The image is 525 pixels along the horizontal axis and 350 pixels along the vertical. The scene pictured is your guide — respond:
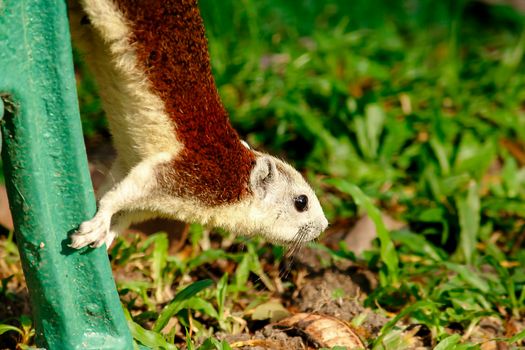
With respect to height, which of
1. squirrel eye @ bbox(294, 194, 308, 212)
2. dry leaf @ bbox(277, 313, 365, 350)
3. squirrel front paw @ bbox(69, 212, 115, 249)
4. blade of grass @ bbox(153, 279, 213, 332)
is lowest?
dry leaf @ bbox(277, 313, 365, 350)

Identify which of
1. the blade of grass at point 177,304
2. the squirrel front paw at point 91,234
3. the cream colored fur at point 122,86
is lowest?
the blade of grass at point 177,304

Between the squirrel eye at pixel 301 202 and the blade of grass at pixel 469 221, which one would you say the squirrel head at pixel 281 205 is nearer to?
the squirrel eye at pixel 301 202

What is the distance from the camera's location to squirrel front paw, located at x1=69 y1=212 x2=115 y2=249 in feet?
9.09

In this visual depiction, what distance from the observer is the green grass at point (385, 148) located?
13.0 ft

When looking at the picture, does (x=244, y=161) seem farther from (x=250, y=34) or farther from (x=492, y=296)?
(x=250, y=34)

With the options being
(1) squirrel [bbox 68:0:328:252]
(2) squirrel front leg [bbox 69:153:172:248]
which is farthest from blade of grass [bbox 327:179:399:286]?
(2) squirrel front leg [bbox 69:153:172:248]

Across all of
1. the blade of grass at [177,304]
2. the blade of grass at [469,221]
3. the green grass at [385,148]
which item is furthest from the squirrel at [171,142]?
the blade of grass at [469,221]

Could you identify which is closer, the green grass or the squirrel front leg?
the squirrel front leg

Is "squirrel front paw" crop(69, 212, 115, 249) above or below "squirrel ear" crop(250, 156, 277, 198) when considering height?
above

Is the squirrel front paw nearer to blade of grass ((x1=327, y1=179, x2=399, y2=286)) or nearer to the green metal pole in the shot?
the green metal pole

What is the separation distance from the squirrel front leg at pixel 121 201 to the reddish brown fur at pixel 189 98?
7cm

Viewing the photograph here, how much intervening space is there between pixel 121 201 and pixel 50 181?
304 millimetres

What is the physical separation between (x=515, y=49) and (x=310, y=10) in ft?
5.33

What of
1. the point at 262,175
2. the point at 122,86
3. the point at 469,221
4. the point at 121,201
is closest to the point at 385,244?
the point at 469,221
